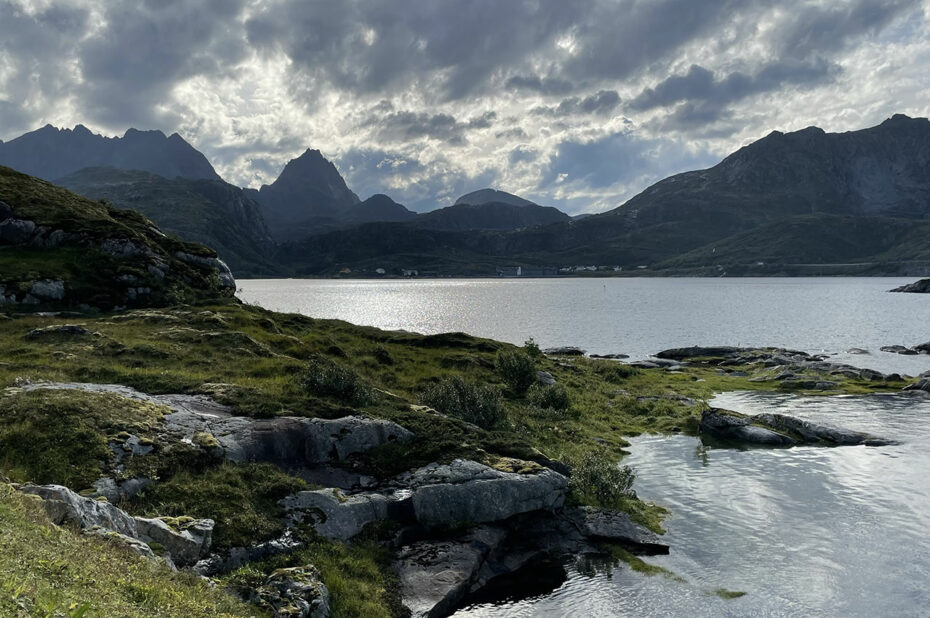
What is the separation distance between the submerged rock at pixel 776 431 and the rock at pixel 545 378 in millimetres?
16620

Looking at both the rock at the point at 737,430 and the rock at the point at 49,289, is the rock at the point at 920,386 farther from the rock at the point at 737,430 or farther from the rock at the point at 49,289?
the rock at the point at 49,289

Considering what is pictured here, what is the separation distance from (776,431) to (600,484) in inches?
933

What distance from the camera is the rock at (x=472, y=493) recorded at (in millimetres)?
23594

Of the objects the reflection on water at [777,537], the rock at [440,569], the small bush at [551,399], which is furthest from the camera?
the small bush at [551,399]

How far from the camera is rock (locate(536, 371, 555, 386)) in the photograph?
190 feet

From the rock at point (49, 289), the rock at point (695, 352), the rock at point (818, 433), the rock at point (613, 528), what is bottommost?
the rock at point (695, 352)

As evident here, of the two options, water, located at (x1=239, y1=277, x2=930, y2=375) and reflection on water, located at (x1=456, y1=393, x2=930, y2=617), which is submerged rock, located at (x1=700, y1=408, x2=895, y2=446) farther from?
water, located at (x1=239, y1=277, x2=930, y2=375)

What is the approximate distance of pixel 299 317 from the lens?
252 feet

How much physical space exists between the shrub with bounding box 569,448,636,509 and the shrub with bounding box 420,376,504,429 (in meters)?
7.70

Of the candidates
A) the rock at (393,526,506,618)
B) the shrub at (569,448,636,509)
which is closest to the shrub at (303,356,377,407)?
the rock at (393,526,506,618)

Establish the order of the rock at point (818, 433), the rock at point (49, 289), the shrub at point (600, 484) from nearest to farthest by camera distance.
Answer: the shrub at point (600, 484)
the rock at point (818, 433)
the rock at point (49, 289)

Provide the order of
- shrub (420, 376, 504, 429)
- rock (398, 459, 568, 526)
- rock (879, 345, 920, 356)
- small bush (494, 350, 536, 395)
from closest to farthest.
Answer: rock (398, 459, 568, 526) < shrub (420, 376, 504, 429) < small bush (494, 350, 536, 395) < rock (879, 345, 920, 356)

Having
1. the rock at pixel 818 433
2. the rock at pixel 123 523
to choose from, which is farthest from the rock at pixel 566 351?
the rock at pixel 123 523

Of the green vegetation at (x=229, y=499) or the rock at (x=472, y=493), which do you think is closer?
the green vegetation at (x=229, y=499)
